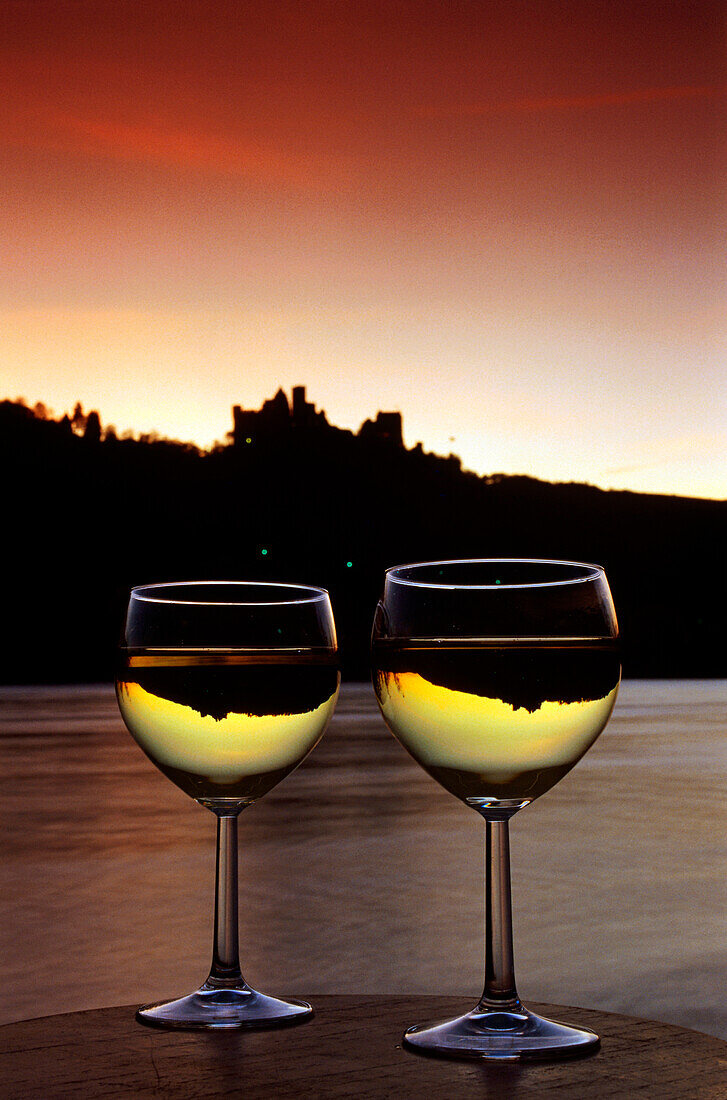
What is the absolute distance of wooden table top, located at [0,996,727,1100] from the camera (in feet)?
2.44

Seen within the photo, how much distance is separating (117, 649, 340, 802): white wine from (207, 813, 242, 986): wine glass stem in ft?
0.17

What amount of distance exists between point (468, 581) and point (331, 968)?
2.82 meters

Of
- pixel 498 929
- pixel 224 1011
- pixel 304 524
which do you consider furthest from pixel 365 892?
pixel 304 524

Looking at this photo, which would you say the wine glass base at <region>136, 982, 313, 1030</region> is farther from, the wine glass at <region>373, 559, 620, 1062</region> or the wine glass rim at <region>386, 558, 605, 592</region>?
the wine glass rim at <region>386, 558, 605, 592</region>

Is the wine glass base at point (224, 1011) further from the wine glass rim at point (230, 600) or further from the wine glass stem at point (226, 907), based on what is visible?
the wine glass rim at point (230, 600)

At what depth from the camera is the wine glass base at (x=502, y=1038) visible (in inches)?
31.9

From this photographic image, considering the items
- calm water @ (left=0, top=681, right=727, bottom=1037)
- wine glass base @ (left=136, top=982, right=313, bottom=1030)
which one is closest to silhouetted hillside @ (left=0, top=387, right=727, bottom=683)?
calm water @ (left=0, top=681, right=727, bottom=1037)

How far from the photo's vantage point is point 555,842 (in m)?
5.87

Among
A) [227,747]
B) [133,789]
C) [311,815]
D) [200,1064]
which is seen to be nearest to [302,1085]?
[200,1064]

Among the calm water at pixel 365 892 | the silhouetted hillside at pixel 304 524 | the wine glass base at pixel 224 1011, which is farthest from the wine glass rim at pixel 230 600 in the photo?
the silhouetted hillside at pixel 304 524

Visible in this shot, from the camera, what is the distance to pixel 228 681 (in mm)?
970

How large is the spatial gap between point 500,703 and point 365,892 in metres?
3.90

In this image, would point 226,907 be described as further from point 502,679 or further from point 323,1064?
point 502,679

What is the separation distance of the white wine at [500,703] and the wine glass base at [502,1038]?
0.47 feet
